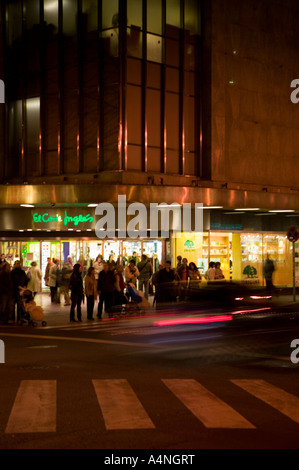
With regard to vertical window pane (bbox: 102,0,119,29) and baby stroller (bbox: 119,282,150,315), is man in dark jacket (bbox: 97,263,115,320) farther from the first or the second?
vertical window pane (bbox: 102,0,119,29)

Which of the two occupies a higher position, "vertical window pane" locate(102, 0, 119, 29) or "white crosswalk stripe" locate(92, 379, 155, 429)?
"vertical window pane" locate(102, 0, 119, 29)

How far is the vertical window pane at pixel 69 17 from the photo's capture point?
29.9 meters

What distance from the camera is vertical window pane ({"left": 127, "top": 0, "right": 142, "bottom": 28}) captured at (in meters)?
29.3

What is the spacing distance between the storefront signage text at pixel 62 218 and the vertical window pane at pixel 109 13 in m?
8.17

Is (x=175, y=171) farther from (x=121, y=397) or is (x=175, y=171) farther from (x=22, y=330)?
(x=121, y=397)

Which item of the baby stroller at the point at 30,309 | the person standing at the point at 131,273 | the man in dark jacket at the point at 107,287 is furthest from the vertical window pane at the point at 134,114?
the baby stroller at the point at 30,309

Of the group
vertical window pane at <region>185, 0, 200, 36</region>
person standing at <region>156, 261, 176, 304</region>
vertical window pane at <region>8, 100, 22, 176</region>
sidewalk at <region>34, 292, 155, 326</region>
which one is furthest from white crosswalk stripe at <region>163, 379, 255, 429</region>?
vertical window pane at <region>185, 0, 200, 36</region>

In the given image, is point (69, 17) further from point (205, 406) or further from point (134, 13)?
point (205, 406)

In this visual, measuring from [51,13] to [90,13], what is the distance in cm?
193

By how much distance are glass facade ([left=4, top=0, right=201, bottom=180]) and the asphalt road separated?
13.3 m

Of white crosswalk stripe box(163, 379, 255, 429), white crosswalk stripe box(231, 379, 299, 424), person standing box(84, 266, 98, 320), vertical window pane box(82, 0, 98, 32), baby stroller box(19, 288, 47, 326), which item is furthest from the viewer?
vertical window pane box(82, 0, 98, 32)

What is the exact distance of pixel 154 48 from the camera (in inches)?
1187

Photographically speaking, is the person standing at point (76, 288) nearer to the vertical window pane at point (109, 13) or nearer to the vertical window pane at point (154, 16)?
the vertical window pane at point (109, 13)
